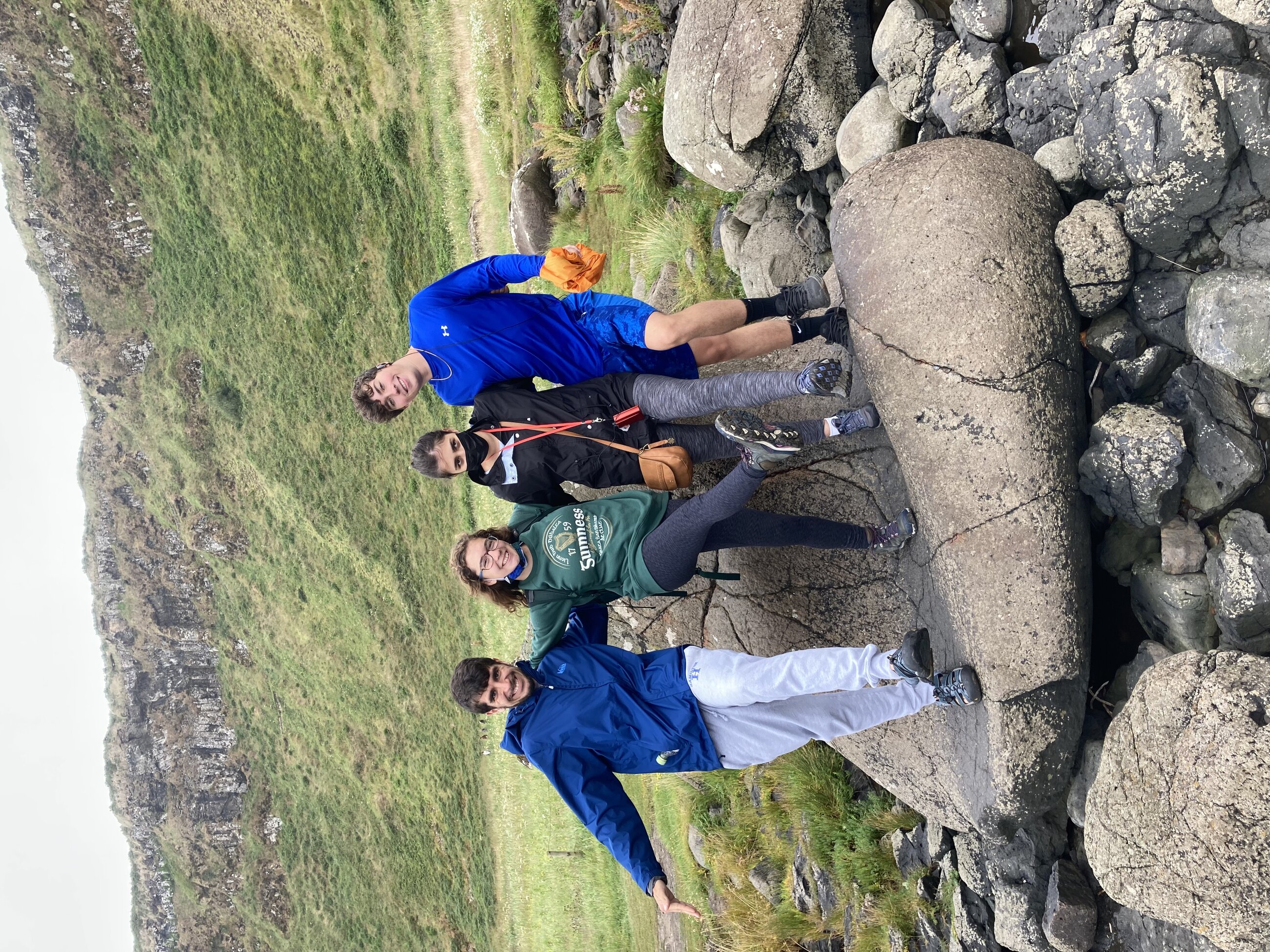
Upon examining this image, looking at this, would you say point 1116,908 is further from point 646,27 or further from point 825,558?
point 646,27

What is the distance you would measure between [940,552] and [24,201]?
17035mm

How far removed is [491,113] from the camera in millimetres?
10336

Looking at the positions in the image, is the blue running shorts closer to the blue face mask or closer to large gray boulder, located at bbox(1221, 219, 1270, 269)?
the blue face mask

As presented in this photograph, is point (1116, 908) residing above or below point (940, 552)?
below

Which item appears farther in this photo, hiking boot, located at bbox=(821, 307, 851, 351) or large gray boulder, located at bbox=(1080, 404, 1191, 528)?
hiking boot, located at bbox=(821, 307, 851, 351)

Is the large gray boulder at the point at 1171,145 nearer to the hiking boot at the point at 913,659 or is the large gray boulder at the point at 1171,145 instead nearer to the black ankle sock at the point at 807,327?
the black ankle sock at the point at 807,327

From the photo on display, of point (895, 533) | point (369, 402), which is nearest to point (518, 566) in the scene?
point (369, 402)

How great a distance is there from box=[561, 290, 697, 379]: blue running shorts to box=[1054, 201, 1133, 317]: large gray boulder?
80.5 inches

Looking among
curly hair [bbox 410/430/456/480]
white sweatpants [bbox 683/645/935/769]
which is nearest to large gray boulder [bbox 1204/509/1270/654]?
white sweatpants [bbox 683/645/935/769]

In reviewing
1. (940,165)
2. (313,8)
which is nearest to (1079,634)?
(940,165)

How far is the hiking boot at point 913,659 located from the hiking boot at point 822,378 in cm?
127

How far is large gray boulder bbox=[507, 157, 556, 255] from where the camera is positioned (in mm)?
9469

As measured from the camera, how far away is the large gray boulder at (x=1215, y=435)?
3730 millimetres

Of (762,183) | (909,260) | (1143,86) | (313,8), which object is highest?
(313,8)
